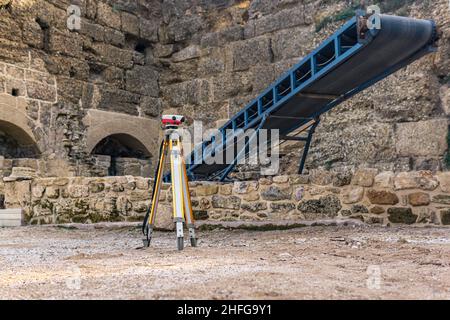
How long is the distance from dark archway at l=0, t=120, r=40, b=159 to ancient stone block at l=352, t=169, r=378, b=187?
17.0ft

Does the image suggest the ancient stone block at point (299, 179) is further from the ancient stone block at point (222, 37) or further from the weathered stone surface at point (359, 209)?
the ancient stone block at point (222, 37)

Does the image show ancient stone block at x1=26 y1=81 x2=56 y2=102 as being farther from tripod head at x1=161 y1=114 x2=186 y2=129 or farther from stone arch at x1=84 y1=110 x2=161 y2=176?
tripod head at x1=161 y1=114 x2=186 y2=129

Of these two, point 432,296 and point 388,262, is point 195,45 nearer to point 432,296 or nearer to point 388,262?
point 388,262

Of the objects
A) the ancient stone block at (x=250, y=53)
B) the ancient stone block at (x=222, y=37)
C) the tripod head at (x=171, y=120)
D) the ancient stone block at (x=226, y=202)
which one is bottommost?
the ancient stone block at (x=226, y=202)

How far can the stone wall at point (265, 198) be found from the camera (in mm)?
4449

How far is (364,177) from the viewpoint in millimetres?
4668

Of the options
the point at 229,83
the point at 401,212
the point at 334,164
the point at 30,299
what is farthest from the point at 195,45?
the point at 30,299

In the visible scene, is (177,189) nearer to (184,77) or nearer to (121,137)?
(121,137)

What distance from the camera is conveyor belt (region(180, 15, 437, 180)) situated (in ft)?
15.7

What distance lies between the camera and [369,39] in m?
4.70

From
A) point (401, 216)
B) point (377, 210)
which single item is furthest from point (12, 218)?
point (401, 216)

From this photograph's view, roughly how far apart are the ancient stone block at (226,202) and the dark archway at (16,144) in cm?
387

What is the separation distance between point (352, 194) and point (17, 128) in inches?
205

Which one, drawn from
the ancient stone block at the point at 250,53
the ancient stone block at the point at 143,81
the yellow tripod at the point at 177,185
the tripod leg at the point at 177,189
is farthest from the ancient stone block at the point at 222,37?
the tripod leg at the point at 177,189
